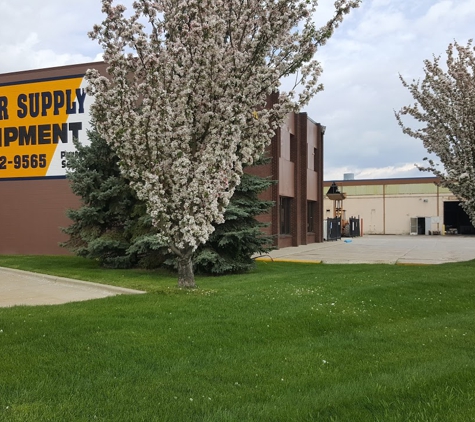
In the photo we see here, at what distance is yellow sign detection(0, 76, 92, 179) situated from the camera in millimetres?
20344

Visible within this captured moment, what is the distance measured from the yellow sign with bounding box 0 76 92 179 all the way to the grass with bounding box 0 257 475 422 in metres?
12.8

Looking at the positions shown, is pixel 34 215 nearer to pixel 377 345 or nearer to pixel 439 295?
pixel 439 295

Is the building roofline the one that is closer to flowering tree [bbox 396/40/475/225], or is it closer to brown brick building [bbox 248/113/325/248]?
brown brick building [bbox 248/113/325/248]

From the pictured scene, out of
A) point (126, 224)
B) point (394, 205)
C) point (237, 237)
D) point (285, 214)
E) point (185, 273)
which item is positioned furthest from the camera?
point (394, 205)

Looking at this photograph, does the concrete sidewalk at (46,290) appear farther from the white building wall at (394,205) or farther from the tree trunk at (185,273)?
the white building wall at (394,205)

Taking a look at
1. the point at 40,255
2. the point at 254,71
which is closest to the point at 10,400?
the point at 254,71

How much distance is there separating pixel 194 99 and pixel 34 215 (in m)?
13.8

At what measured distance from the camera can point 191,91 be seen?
9297 mm

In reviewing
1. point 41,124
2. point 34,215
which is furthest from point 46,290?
point 41,124

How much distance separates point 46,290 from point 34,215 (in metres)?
11.2

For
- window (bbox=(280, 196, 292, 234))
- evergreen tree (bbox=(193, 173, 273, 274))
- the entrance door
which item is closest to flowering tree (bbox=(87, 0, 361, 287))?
evergreen tree (bbox=(193, 173, 273, 274))

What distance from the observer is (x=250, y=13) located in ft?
31.8

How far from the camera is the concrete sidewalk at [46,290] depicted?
9523 mm

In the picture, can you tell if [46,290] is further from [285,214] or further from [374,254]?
[285,214]
